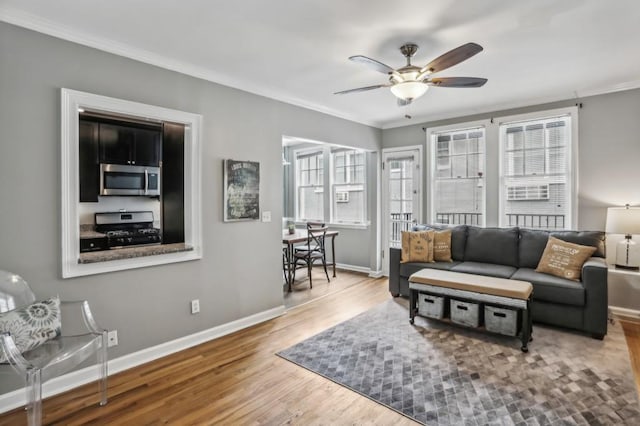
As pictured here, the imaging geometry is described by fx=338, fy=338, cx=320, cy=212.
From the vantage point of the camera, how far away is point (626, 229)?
3439 millimetres

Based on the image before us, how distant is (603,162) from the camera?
3.96 metres

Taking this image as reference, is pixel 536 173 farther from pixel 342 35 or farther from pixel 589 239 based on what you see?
pixel 342 35

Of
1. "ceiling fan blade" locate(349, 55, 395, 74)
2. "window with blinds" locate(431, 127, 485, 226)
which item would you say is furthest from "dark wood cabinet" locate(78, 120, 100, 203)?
"window with blinds" locate(431, 127, 485, 226)

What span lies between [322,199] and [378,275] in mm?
1928

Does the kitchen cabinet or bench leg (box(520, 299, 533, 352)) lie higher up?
the kitchen cabinet

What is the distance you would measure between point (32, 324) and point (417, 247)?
3.88 meters

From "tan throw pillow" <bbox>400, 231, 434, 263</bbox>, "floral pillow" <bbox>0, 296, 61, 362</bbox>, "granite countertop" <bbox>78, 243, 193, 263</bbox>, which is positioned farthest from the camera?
"tan throw pillow" <bbox>400, 231, 434, 263</bbox>

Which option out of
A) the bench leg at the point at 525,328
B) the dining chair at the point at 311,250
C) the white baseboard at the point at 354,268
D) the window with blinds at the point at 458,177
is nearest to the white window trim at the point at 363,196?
the white baseboard at the point at 354,268

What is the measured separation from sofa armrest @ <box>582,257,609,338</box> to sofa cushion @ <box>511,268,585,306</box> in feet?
0.21

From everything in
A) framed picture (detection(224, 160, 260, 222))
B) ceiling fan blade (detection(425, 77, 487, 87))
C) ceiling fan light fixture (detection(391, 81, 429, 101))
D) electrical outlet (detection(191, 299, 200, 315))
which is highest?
ceiling fan blade (detection(425, 77, 487, 87))

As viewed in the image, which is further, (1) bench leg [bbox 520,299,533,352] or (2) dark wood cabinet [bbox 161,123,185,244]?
(2) dark wood cabinet [bbox 161,123,185,244]

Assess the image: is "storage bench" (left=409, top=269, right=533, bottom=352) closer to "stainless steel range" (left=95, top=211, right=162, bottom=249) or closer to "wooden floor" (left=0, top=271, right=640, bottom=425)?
"wooden floor" (left=0, top=271, right=640, bottom=425)

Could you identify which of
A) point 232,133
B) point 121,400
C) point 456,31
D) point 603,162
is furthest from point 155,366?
point 603,162

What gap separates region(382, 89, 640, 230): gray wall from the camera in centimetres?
379
